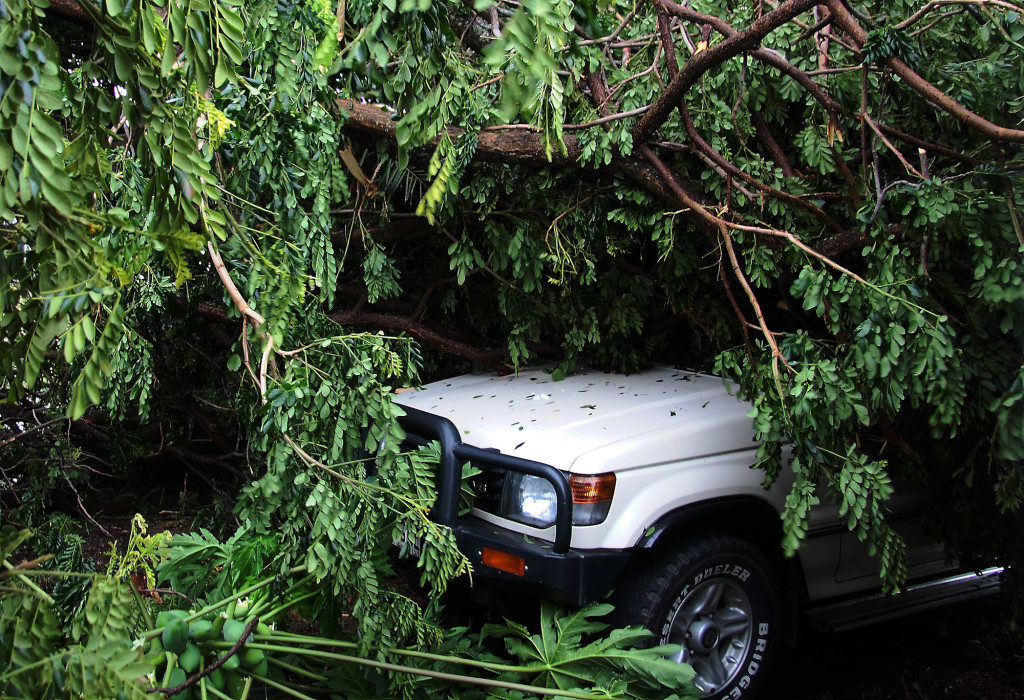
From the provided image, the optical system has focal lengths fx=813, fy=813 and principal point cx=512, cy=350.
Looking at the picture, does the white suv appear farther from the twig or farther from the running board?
the twig

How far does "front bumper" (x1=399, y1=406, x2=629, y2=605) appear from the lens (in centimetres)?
291

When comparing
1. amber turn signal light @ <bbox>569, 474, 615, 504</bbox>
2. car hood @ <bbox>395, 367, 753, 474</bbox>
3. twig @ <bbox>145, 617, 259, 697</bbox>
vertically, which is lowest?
twig @ <bbox>145, 617, 259, 697</bbox>

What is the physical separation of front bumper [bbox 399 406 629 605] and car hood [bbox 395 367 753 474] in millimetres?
95

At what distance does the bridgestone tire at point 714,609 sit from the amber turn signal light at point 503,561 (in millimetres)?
392

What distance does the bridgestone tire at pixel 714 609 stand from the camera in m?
3.04

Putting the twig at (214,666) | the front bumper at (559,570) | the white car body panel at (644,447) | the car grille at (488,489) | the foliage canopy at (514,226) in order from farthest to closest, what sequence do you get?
the car grille at (488,489), the white car body panel at (644,447), the front bumper at (559,570), the twig at (214,666), the foliage canopy at (514,226)

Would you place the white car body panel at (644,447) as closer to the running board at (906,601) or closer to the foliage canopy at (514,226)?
the running board at (906,601)

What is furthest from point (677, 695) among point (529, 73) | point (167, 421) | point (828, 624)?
point (167, 421)

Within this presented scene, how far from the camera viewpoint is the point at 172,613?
8.55ft

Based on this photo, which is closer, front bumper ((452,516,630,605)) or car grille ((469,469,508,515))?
front bumper ((452,516,630,605))

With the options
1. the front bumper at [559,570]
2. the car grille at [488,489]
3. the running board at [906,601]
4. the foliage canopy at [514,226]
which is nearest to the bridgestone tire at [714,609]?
the front bumper at [559,570]

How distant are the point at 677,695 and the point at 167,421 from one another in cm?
415

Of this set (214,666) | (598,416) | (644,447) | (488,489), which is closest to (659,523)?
(644,447)

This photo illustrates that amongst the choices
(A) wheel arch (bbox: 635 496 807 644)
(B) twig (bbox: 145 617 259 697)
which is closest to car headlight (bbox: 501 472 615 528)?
(A) wheel arch (bbox: 635 496 807 644)
